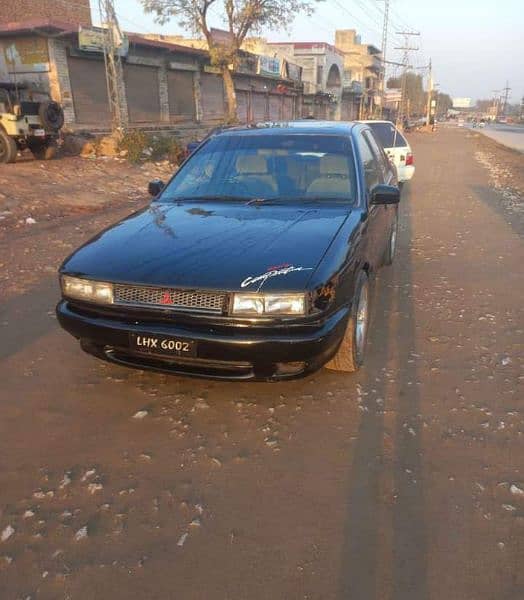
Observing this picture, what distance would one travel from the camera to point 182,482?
2.58 m

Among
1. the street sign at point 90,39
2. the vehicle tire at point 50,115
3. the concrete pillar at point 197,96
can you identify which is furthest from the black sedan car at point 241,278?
the concrete pillar at point 197,96

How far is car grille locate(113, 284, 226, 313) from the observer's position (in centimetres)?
283

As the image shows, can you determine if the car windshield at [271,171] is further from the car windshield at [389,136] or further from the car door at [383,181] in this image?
the car windshield at [389,136]

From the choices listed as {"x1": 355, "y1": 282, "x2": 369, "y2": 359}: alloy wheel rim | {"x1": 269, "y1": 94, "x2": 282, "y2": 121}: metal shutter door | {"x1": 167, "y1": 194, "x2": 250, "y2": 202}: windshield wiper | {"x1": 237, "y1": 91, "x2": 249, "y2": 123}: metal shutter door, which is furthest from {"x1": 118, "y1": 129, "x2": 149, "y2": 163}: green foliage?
{"x1": 269, "y1": 94, "x2": 282, "y2": 121}: metal shutter door

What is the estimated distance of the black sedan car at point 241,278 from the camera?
283 centimetres

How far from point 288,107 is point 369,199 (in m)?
39.0

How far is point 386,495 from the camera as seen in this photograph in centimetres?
250

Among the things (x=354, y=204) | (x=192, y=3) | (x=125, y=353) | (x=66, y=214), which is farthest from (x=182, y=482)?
(x=192, y=3)

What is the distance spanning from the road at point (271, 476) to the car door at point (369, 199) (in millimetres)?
731

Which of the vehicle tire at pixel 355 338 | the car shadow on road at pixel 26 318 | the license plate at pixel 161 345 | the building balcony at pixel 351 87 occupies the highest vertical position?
the building balcony at pixel 351 87

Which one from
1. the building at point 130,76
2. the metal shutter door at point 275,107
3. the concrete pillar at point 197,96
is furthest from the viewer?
the metal shutter door at point 275,107

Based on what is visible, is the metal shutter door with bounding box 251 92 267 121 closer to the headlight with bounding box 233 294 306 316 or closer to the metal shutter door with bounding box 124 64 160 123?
the metal shutter door with bounding box 124 64 160 123

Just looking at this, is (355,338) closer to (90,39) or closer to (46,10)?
(90,39)

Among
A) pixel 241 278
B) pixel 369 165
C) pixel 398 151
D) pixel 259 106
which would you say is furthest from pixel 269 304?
pixel 259 106
